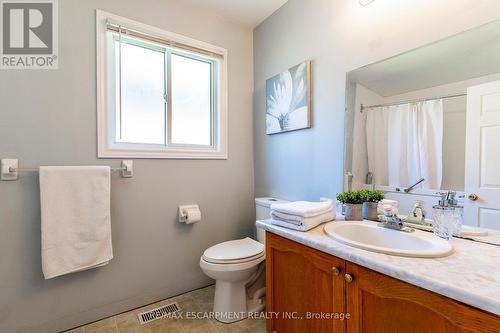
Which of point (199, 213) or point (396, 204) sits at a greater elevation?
point (396, 204)

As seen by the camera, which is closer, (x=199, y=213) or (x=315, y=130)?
(x=315, y=130)

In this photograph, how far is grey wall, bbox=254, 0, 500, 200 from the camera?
1.14 meters

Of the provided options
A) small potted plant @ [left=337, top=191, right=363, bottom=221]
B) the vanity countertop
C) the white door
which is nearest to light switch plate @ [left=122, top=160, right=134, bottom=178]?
the vanity countertop

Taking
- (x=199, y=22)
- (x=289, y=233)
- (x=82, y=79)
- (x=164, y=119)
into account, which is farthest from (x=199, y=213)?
(x=199, y=22)

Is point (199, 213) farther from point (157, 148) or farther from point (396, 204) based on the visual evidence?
point (396, 204)

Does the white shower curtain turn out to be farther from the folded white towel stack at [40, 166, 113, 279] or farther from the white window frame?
the folded white towel stack at [40, 166, 113, 279]

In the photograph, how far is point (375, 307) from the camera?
84cm

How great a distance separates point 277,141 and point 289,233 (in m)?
1.05

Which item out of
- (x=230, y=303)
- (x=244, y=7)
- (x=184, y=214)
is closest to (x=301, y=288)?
(x=230, y=303)

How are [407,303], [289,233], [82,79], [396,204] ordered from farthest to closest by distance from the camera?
[82,79] < [396,204] < [289,233] < [407,303]

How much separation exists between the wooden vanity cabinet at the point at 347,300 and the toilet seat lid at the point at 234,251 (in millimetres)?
303

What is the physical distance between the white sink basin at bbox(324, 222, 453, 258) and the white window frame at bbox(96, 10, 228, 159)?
1275 mm

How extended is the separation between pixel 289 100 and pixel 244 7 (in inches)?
35.9

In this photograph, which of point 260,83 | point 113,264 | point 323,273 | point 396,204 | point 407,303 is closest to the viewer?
point 407,303
